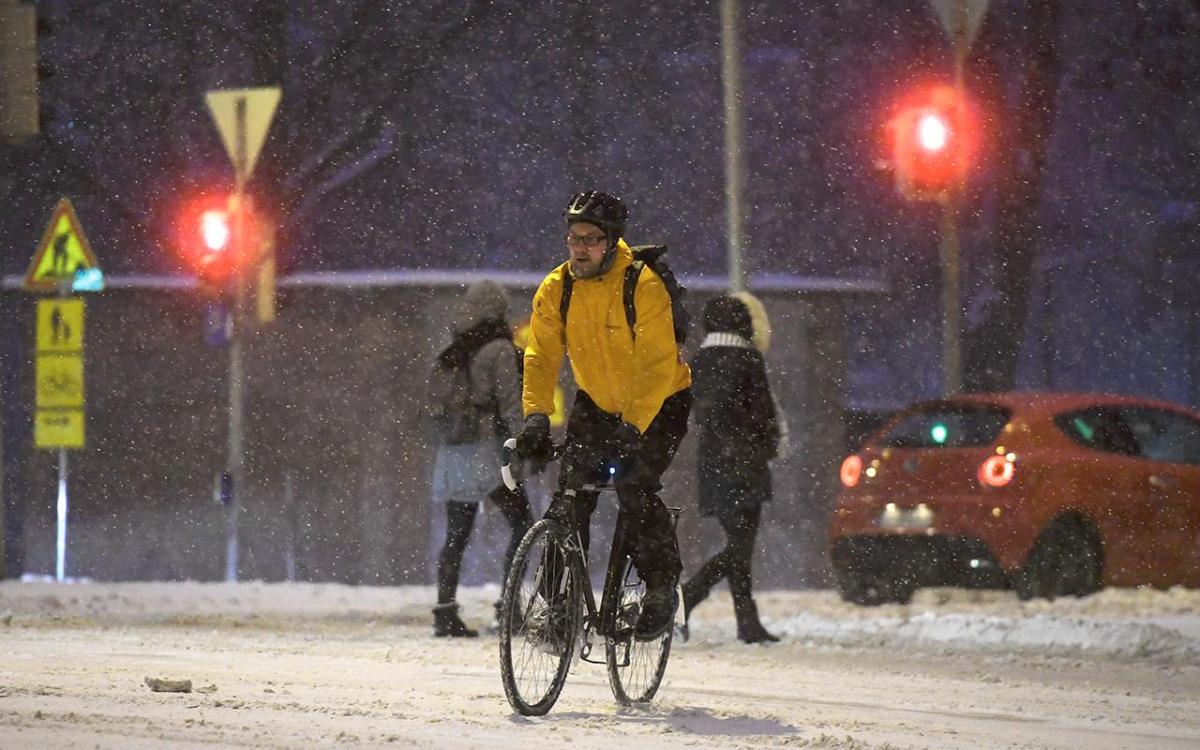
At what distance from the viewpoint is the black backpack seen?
836 cm

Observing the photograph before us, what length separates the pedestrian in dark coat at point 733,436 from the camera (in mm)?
12125

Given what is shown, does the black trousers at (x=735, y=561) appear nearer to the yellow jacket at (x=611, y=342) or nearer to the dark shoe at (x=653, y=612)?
the dark shoe at (x=653, y=612)

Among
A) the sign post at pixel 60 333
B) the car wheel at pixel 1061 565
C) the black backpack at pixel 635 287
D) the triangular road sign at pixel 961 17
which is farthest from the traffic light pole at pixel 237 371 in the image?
the black backpack at pixel 635 287

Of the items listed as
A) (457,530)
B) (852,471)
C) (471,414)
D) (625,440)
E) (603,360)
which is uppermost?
(603,360)

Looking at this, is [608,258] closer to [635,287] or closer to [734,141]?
[635,287]

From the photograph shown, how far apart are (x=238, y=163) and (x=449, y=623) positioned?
501 cm

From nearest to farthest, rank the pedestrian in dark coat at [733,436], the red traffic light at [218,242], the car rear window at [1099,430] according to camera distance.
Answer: the pedestrian in dark coat at [733,436]
the car rear window at [1099,430]
the red traffic light at [218,242]

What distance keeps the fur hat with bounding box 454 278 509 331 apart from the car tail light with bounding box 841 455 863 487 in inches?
136

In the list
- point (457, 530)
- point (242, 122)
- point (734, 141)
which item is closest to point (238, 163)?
point (242, 122)

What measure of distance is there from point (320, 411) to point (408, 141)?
39.1ft

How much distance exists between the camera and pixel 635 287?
8.35 m

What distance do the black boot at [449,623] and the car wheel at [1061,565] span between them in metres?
3.70

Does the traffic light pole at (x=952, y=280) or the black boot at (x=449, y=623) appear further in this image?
the traffic light pole at (x=952, y=280)

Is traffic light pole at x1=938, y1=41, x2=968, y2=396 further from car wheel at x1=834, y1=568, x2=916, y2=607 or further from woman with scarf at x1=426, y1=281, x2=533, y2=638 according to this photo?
woman with scarf at x1=426, y1=281, x2=533, y2=638
